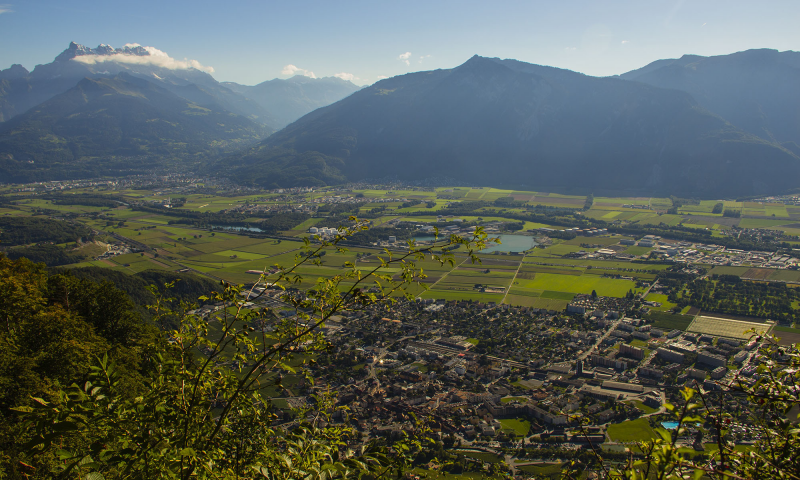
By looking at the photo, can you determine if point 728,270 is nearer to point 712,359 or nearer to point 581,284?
point 581,284

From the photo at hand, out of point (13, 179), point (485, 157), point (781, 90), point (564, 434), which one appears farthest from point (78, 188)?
point (781, 90)

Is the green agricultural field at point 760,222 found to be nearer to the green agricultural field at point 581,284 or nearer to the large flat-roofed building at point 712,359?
the green agricultural field at point 581,284

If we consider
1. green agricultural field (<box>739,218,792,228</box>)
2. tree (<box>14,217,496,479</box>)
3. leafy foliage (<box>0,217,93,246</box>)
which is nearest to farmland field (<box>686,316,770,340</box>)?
tree (<box>14,217,496,479</box>)

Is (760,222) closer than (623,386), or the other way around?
(623,386)

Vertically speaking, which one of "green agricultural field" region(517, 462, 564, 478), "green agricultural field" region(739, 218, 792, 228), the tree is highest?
the tree

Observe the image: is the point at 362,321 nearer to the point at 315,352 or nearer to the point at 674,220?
the point at 315,352

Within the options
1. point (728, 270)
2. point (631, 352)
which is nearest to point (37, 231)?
point (631, 352)

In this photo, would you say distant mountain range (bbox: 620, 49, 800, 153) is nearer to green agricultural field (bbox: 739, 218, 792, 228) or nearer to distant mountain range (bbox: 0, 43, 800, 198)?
distant mountain range (bbox: 0, 43, 800, 198)
